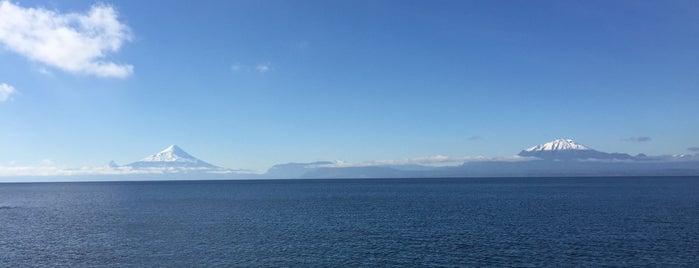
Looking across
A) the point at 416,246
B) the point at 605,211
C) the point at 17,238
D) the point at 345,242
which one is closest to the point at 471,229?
the point at 416,246

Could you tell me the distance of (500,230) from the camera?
75500 mm

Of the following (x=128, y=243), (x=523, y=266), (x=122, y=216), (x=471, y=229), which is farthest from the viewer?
(x=122, y=216)

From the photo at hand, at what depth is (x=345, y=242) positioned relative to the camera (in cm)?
6581

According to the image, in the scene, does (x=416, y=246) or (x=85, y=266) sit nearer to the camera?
(x=85, y=266)

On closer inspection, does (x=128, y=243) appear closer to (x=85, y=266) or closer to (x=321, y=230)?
(x=85, y=266)

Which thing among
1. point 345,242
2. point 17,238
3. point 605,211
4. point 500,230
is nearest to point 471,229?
point 500,230

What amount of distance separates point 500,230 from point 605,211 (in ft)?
151

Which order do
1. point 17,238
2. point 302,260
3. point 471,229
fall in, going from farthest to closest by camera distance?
point 471,229 < point 17,238 < point 302,260

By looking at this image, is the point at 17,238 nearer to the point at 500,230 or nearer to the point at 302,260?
the point at 302,260

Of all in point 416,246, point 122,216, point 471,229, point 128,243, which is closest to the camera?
point 416,246

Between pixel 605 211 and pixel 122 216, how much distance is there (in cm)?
10850

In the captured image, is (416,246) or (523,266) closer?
(523,266)

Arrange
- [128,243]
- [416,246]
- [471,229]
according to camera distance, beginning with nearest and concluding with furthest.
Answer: [416,246], [128,243], [471,229]

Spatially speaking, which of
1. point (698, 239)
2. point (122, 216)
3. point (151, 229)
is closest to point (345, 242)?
point (151, 229)
